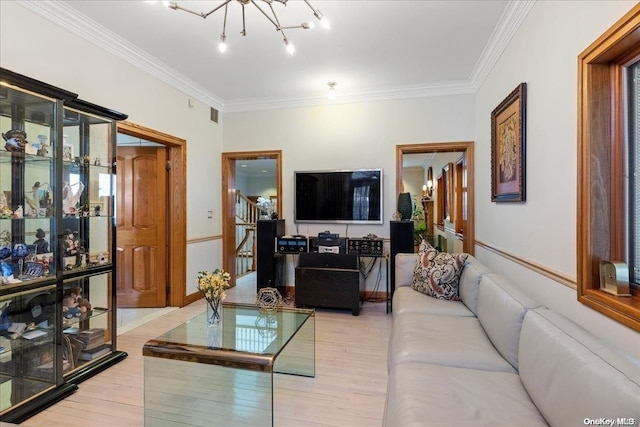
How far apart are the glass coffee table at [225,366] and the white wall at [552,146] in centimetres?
165

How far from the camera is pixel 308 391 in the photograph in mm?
2256

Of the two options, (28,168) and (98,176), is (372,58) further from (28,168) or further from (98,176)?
(28,168)

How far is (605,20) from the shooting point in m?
1.52

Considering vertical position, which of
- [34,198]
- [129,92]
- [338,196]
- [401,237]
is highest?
[129,92]

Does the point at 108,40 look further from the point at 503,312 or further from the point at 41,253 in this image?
the point at 503,312

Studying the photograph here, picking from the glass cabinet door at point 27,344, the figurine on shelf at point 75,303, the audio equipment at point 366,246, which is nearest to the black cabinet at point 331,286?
the audio equipment at point 366,246

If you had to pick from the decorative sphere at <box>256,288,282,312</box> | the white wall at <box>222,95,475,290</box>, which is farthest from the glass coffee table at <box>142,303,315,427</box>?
the white wall at <box>222,95,475,290</box>

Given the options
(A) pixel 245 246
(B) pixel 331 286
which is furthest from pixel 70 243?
(A) pixel 245 246

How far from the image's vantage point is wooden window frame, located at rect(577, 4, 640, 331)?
157cm

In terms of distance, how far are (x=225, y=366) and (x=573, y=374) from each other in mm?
1576

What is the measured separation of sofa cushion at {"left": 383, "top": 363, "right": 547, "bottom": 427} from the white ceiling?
8.49 feet

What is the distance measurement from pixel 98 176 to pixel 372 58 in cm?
290

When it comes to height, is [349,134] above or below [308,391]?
above

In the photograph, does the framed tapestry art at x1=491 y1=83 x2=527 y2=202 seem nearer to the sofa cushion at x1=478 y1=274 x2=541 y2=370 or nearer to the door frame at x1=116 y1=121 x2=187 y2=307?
the sofa cushion at x1=478 y1=274 x2=541 y2=370
